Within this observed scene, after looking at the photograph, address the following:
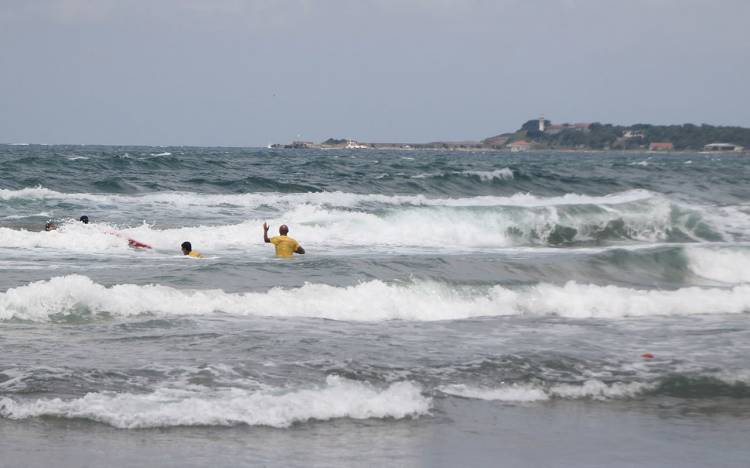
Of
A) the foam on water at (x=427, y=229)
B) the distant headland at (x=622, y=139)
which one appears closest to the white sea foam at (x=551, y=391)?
the foam on water at (x=427, y=229)

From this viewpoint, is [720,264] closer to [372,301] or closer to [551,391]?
[372,301]

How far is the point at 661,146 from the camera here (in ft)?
543

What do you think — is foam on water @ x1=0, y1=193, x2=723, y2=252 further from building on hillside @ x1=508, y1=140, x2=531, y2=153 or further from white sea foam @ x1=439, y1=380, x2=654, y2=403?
building on hillside @ x1=508, y1=140, x2=531, y2=153

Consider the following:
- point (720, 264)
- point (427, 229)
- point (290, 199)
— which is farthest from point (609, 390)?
point (290, 199)

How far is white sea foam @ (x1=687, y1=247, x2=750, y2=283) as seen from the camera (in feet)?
65.1

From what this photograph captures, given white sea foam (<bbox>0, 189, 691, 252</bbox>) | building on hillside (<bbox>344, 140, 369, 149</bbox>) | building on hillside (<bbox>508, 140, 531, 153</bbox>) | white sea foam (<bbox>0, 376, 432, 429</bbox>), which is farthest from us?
building on hillside (<bbox>508, 140, 531, 153</bbox>)

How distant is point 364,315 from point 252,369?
418cm

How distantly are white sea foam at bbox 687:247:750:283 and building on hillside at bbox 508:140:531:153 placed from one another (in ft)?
521

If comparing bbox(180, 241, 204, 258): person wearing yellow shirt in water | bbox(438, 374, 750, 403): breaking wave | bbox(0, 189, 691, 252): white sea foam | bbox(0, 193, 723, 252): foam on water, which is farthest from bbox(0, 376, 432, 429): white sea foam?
bbox(0, 193, 723, 252): foam on water

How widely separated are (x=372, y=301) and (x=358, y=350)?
355 cm

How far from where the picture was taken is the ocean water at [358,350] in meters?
7.43

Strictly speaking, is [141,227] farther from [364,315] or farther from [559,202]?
[559,202]

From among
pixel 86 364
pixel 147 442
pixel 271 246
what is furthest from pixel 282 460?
pixel 271 246

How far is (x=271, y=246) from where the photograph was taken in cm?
2173
